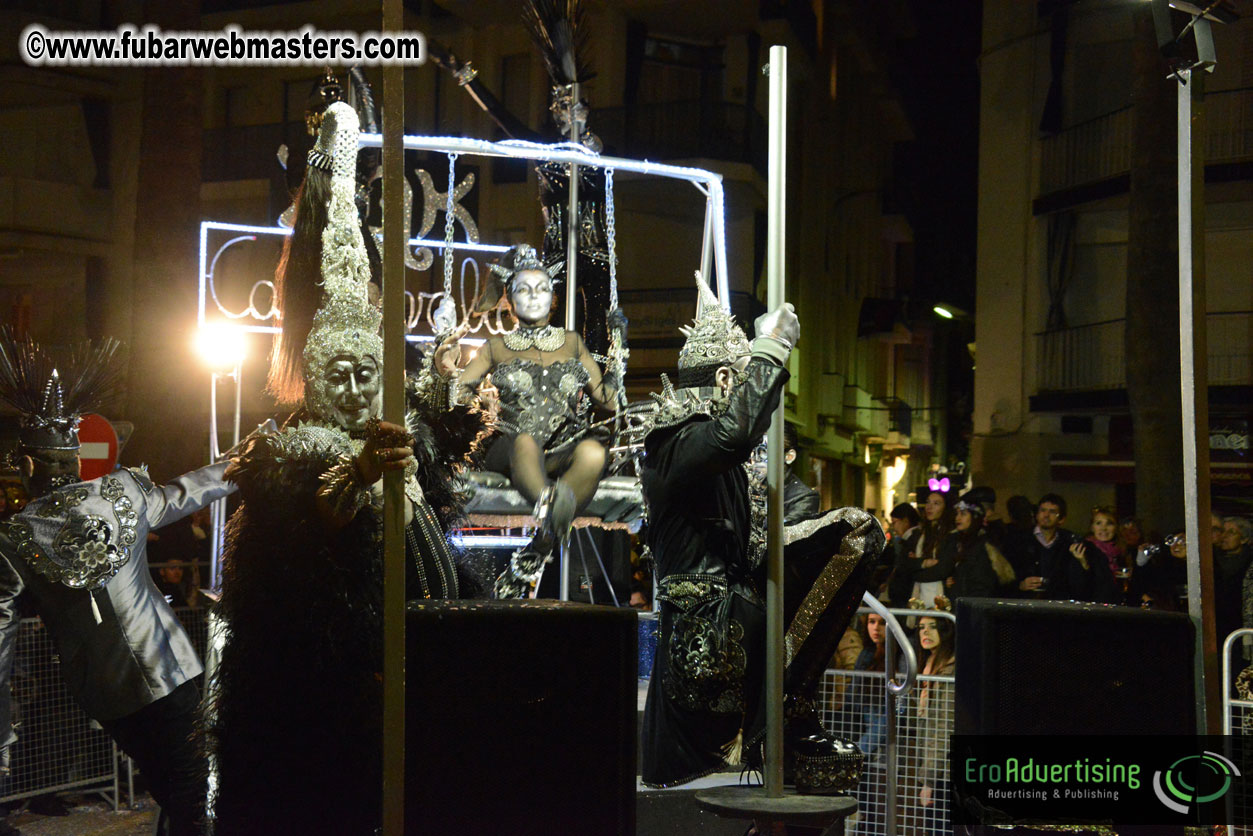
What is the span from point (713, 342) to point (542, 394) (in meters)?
2.13

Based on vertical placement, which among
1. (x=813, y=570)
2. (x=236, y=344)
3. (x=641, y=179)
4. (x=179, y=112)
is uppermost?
(x=641, y=179)

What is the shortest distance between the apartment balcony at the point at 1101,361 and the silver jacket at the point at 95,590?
44.0 ft

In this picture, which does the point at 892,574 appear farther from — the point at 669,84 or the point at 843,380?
the point at 843,380

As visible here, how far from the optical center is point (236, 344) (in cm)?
871

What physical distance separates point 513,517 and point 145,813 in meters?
2.53

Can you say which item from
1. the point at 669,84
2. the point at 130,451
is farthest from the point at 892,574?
the point at 669,84

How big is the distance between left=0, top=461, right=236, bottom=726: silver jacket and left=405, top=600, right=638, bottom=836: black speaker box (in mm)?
2210

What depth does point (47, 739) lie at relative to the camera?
619cm

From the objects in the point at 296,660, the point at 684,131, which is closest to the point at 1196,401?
the point at 296,660

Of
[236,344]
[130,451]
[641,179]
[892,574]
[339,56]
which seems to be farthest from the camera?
[641,179]

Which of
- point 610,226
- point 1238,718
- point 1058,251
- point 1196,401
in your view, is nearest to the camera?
point 1196,401

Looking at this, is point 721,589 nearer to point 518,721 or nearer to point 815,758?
point 815,758

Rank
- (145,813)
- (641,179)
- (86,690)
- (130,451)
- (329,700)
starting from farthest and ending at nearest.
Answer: (641,179)
(130,451)
(145,813)
(86,690)
(329,700)

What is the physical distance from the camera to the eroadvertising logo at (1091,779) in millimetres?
3215
